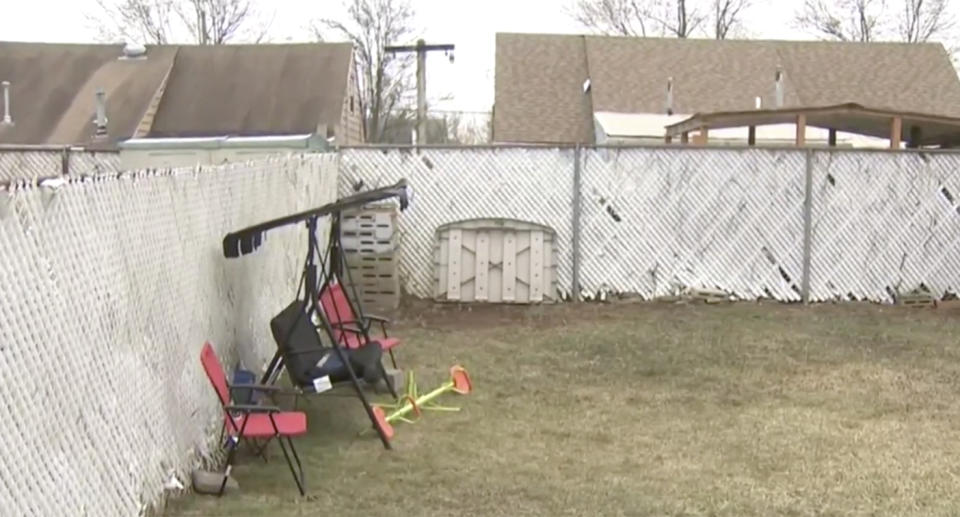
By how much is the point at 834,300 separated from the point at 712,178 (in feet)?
6.35

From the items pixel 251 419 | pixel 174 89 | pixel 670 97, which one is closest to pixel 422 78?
pixel 174 89

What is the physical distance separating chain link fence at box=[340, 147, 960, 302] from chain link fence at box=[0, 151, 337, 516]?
490 cm

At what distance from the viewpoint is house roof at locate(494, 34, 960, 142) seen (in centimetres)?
2325

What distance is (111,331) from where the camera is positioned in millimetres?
3764

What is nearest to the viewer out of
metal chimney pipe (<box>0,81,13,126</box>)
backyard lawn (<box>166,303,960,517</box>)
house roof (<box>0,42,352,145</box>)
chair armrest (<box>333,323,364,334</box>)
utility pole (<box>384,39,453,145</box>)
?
backyard lawn (<box>166,303,960,517</box>)

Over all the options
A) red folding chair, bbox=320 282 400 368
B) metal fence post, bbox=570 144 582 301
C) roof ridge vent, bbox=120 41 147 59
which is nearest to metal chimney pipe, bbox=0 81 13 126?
roof ridge vent, bbox=120 41 147 59

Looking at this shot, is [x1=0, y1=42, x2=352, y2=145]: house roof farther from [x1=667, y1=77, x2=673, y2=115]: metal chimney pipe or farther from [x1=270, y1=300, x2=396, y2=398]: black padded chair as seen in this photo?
[x1=270, y1=300, x2=396, y2=398]: black padded chair

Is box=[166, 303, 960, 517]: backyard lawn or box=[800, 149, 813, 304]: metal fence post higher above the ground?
box=[800, 149, 813, 304]: metal fence post

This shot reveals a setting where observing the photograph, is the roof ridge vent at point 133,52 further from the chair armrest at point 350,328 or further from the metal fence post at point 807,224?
the chair armrest at point 350,328

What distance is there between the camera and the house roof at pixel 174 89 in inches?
853

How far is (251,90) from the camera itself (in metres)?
23.5

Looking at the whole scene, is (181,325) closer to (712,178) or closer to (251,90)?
(712,178)

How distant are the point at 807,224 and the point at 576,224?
2547 millimetres

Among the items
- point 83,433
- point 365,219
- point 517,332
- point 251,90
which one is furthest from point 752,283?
point 251,90
